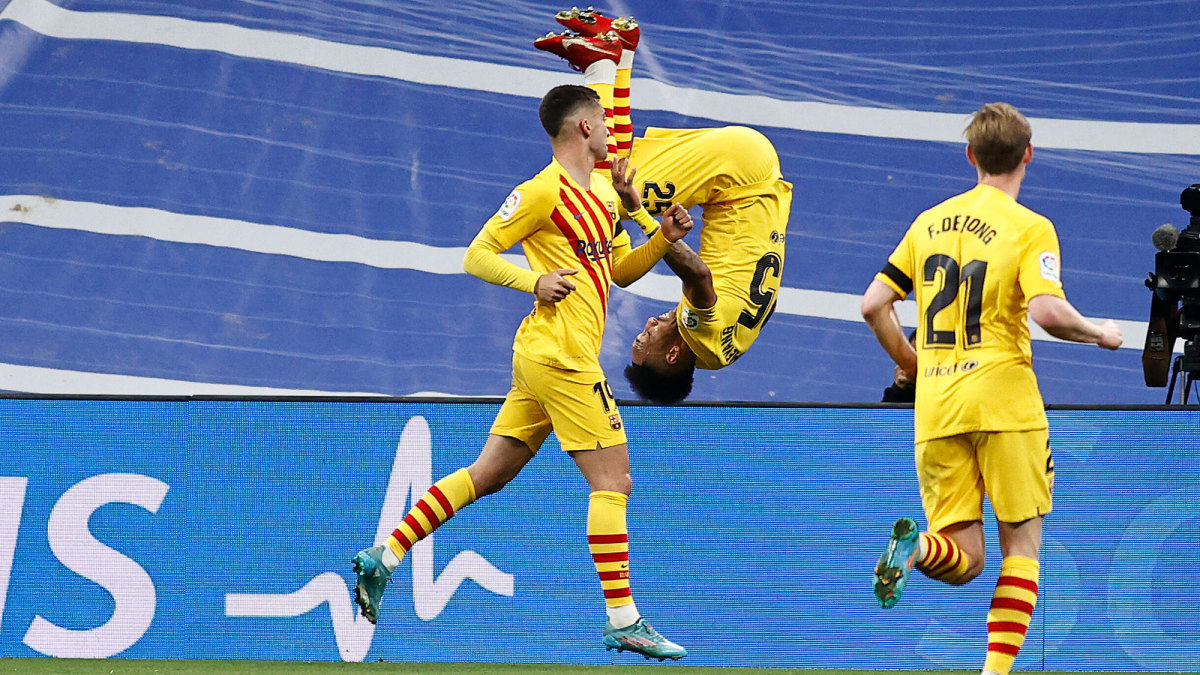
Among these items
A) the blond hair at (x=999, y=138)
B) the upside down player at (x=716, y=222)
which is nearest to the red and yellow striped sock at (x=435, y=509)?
the upside down player at (x=716, y=222)

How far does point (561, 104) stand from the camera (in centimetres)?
509

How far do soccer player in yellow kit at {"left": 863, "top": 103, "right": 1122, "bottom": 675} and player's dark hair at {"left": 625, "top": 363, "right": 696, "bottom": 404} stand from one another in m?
2.22

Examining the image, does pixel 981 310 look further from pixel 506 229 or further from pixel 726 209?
pixel 726 209

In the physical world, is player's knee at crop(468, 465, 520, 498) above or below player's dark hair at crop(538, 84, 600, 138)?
below

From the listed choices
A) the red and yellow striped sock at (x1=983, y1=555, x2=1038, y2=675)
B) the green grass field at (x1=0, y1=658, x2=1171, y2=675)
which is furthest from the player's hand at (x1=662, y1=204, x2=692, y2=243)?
the green grass field at (x1=0, y1=658, x2=1171, y2=675)

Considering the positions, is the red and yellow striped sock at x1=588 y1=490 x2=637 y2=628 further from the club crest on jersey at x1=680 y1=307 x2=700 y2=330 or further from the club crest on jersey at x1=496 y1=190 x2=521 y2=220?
the club crest on jersey at x1=680 y1=307 x2=700 y2=330

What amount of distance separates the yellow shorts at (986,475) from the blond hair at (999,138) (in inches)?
30.1

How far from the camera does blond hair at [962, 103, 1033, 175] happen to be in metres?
4.08

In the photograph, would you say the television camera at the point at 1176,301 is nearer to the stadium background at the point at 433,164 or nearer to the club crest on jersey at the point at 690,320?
the stadium background at the point at 433,164

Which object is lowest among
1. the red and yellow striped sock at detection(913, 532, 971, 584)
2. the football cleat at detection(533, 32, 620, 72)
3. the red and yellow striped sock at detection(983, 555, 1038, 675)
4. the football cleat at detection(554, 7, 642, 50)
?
the red and yellow striped sock at detection(983, 555, 1038, 675)

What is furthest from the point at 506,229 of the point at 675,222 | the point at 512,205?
the point at 675,222

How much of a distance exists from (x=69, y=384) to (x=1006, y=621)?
5831 mm

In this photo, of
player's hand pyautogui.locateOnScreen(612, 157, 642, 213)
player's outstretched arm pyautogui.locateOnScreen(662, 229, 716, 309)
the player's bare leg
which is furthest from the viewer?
player's outstretched arm pyautogui.locateOnScreen(662, 229, 716, 309)

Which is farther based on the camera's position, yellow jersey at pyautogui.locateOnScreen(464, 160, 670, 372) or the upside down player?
the upside down player
